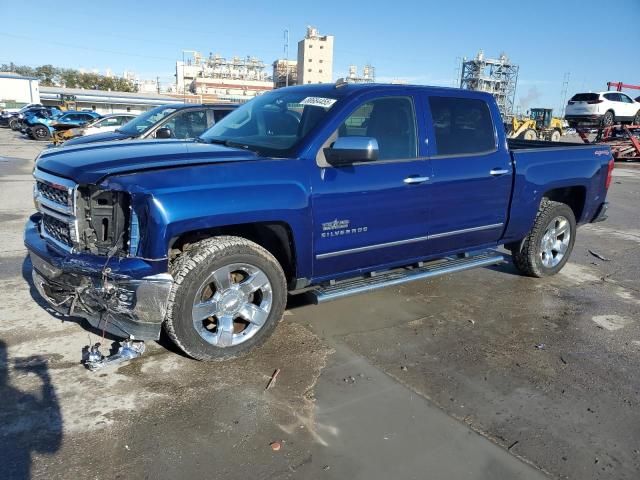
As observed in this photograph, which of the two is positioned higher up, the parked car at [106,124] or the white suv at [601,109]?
the white suv at [601,109]

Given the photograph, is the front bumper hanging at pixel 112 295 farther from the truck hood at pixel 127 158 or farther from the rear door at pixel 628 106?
the rear door at pixel 628 106

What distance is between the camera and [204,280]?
10.8 ft

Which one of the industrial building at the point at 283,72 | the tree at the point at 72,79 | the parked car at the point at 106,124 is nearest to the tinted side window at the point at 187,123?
the parked car at the point at 106,124

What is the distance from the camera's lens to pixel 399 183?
4.04 meters

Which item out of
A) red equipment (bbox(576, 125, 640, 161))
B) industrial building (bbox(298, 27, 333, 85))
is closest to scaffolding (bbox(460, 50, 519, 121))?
industrial building (bbox(298, 27, 333, 85))

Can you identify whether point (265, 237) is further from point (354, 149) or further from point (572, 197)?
point (572, 197)

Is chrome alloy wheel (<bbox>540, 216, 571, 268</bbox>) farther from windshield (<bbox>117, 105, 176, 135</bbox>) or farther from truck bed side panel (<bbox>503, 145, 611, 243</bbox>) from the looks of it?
windshield (<bbox>117, 105, 176, 135</bbox>)

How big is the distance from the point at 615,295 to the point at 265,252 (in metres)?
4.01

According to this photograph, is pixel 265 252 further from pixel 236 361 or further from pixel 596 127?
pixel 596 127

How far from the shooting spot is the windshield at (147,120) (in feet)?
31.3

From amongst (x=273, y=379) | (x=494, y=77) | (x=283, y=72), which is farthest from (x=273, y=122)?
(x=283, y=72)

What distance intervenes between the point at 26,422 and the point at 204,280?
1243mm

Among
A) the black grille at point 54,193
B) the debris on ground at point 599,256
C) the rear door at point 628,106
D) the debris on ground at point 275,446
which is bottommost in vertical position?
the debris on ground at point 275,446

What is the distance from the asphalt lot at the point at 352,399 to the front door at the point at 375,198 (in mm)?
673
